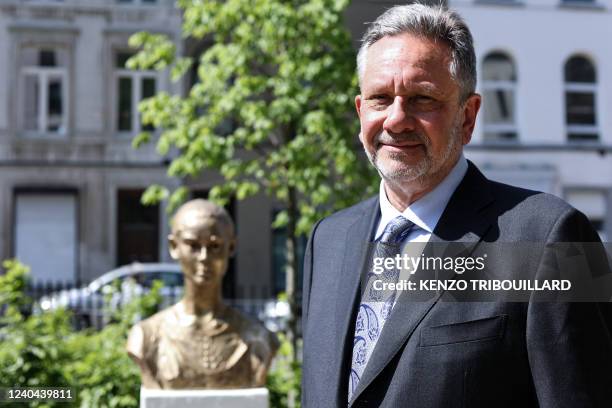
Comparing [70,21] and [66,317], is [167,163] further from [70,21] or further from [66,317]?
[66,317]

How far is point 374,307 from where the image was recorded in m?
2.28

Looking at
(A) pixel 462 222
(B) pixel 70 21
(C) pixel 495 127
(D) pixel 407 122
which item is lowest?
(A) pixel 462 222

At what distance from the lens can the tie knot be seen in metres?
2.28

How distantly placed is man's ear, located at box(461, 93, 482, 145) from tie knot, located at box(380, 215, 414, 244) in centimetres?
23

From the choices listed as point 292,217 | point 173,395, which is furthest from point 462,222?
point 292,217

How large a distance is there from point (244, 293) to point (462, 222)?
1843cm

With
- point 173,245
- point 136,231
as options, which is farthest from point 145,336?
point 136,231

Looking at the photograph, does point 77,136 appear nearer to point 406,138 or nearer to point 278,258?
point 278,258

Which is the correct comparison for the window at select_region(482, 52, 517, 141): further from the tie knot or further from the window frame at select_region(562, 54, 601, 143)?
the tie knot

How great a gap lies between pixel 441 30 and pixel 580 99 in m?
19.3

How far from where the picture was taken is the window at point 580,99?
20.6 metres

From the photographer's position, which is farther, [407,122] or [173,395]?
[173,395]

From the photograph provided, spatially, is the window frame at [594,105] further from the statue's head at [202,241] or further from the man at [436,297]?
the man at [436,297]

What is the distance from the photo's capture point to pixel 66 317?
26.2 feet
